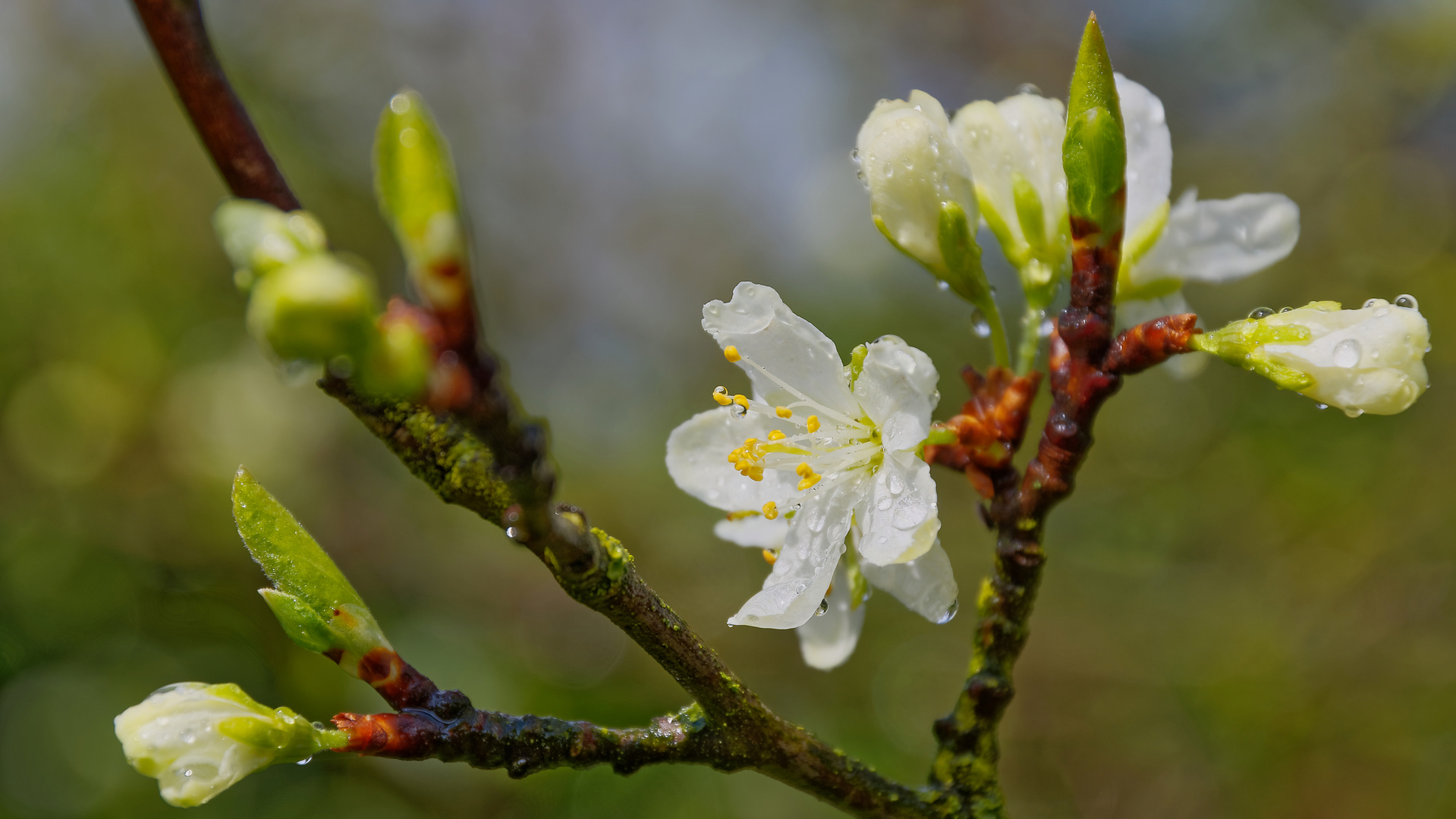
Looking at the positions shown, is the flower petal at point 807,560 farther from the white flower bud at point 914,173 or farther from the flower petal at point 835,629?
the white flower bud at point 914,173

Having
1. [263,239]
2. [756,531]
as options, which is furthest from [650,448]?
[263,239]

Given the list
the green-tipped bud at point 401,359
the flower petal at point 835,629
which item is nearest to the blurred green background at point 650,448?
the flower petal at point 835,629

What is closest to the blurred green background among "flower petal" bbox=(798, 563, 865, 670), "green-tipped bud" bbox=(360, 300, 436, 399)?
"flower petal" bbox=(798, 563, 865, 670)

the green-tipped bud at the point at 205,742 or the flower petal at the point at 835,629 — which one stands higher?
the flower petal at the point at 835,629

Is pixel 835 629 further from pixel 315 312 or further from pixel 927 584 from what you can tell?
pixel 315 312

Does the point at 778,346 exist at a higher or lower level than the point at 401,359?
higher

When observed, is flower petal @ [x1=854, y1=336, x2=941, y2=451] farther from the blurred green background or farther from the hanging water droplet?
the blurred green background

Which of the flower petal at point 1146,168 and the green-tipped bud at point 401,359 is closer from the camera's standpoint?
the green-tipped bud at point 401,359
